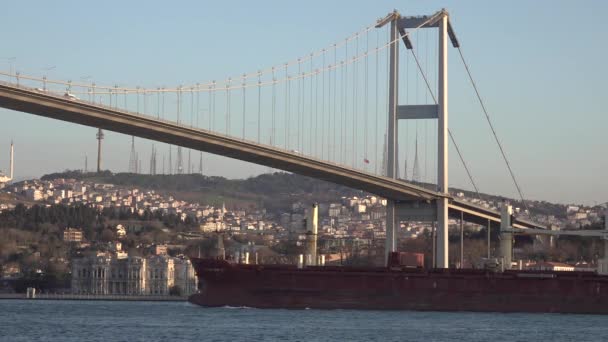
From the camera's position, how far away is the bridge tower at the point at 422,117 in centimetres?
4978

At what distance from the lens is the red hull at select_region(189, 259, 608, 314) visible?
46.1 metres

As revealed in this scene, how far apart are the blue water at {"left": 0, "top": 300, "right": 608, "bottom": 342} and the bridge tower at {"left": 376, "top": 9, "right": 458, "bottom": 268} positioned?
Result: 592 cm

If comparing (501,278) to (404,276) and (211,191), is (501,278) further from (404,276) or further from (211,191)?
(211,191)

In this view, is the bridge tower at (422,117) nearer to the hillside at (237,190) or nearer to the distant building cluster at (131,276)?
the distant building cluster at (131,276)

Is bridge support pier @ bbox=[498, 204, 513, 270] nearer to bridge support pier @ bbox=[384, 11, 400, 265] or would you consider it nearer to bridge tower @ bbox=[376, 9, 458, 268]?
bridge tower @ bbox=[376, 9, 458, 268]

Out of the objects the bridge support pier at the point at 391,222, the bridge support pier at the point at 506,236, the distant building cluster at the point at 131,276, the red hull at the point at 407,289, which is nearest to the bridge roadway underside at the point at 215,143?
the bridge support pier at the point at 391,222

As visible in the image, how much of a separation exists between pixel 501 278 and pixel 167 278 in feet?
148

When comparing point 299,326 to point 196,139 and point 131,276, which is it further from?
point 131,276

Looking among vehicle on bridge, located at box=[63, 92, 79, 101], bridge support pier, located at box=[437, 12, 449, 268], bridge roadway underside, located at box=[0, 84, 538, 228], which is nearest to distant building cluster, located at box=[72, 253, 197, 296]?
bridge roadway underside, located at box=[0, 84, 538, 228]

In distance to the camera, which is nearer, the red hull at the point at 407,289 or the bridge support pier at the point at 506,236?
the red hull at the point at 407,289

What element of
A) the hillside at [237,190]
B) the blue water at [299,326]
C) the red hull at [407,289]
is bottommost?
the blue water at [299,326]

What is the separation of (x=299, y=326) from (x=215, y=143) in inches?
352

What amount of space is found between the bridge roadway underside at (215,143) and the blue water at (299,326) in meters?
5.35

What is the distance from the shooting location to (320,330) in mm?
35906
